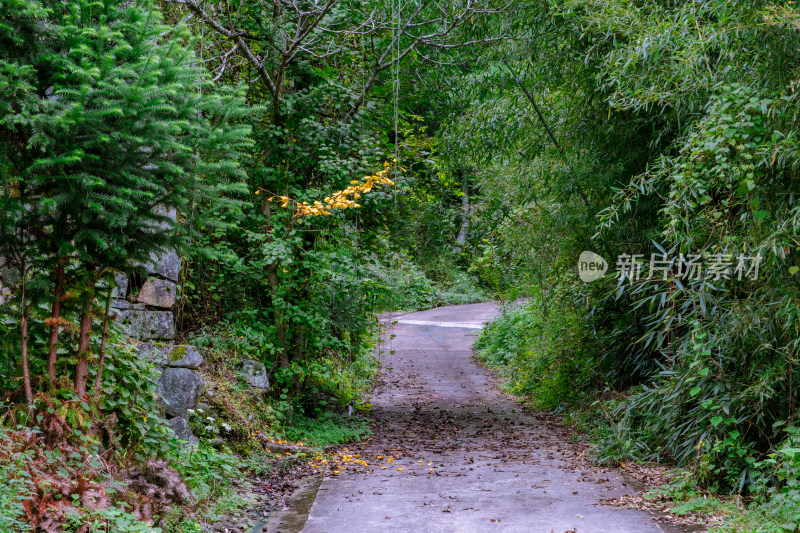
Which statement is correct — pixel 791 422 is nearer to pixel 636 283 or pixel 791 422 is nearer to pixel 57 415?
pixel 636 283

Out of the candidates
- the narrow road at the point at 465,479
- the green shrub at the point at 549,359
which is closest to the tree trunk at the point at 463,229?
the green shrub at the point at 549,359

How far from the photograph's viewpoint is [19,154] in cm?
358

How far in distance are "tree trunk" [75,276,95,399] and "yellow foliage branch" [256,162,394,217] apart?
2.87 meters

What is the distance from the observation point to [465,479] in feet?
18.6

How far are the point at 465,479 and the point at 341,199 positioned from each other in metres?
2.88

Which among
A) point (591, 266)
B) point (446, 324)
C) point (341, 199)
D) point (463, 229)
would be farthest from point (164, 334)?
point (463, 229)

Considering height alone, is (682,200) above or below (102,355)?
above

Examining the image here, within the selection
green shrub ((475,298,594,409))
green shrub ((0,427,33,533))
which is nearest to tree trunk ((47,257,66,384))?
green shrub ((0,427,33,533))

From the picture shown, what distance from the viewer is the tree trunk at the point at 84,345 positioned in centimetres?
389

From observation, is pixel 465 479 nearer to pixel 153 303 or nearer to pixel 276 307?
pixel 276 307

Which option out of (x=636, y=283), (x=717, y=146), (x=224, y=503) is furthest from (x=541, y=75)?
(x=224, y=503)

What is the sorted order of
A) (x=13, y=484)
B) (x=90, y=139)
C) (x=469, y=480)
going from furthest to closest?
(x=469, y=480), (x=90, y=139), (x=13, y=484)

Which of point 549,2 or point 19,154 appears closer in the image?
point 19,154

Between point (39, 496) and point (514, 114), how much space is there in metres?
6.30
